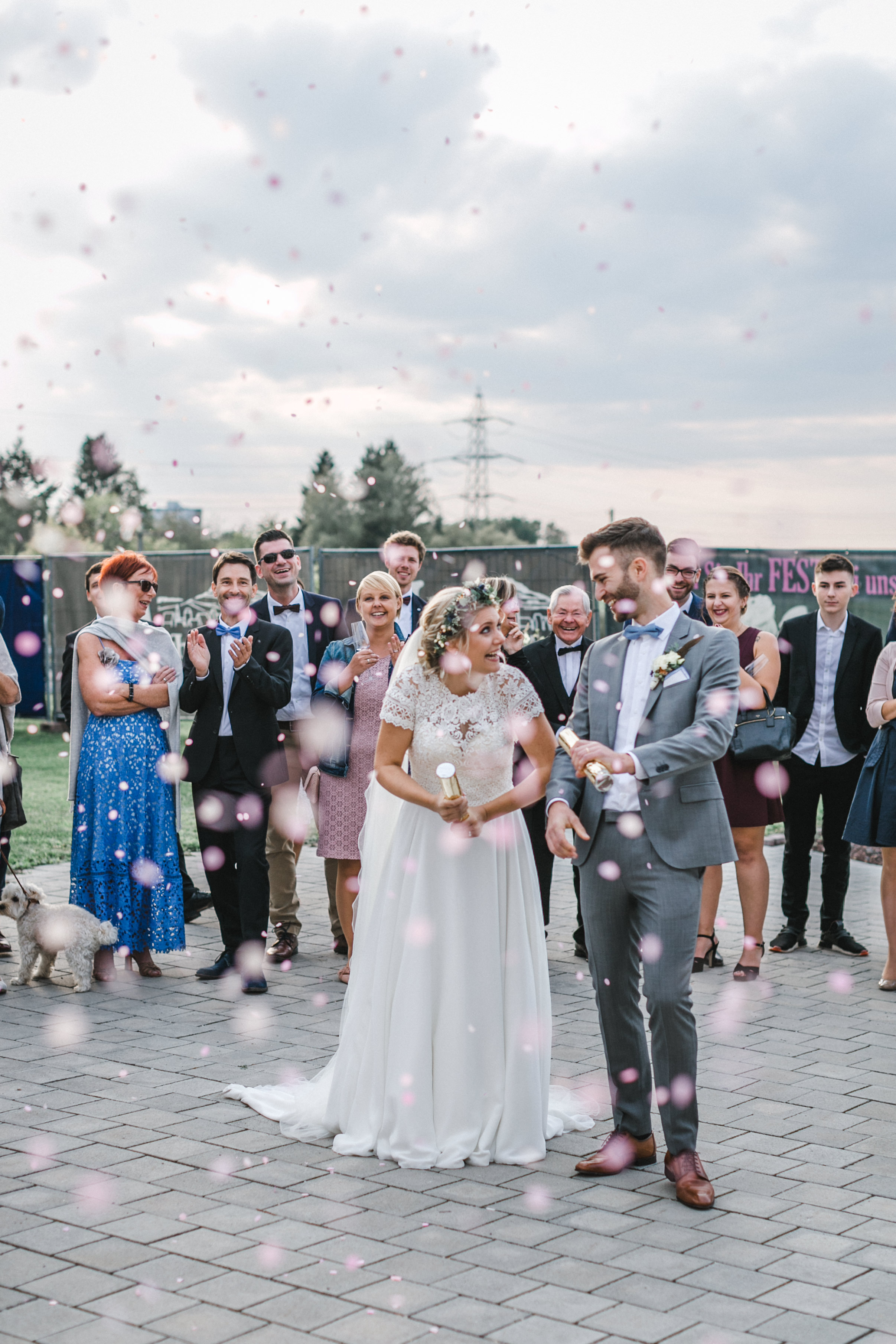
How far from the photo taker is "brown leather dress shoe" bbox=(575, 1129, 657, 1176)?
164 inches

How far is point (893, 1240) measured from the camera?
11.9ft

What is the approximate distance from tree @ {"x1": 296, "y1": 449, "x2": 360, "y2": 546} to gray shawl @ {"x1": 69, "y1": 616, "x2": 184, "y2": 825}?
51569 mm

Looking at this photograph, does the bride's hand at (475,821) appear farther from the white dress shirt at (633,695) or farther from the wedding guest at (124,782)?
the wedding guest at (124,782)

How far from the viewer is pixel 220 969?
6.77m

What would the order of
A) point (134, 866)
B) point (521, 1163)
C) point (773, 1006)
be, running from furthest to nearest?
point (134, 866) < point (773, 1006) < point (521, 1163)

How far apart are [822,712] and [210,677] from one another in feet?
11.1

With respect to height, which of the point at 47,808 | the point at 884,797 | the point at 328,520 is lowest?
the point at 47,808

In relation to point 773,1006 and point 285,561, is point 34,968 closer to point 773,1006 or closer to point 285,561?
point 285,561

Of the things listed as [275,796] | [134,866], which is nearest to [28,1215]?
[134,866]

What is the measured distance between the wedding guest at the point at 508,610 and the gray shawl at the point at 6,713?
2.54 metres

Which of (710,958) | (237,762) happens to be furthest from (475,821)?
(710,958)

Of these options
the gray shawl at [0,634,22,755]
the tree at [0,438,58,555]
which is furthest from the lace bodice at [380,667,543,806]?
the tree at [0,438,58,555]

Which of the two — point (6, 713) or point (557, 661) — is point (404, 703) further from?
point (6, 713)

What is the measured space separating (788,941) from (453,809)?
3788 mm
